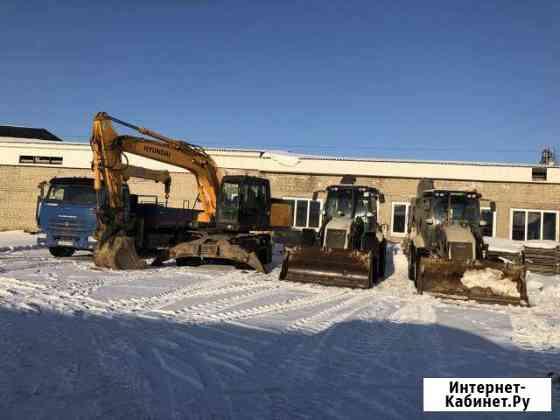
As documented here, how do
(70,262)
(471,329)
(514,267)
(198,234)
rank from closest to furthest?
(471,329) < (514,267) < (70,262) < (198,234)

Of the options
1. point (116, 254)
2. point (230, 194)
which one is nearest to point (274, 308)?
point (116, 254)

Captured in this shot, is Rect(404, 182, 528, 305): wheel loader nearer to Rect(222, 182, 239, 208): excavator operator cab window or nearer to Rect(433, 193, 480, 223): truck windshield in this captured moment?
Rect(433, 193, 480, 223): truck windshield

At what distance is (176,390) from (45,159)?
26.6 m

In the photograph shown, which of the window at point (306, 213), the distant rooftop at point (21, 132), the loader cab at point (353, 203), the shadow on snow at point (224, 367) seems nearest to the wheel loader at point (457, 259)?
the loader cab at point (353, 203)

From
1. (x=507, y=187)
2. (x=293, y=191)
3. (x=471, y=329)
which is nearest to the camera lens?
(x=471, y=329)

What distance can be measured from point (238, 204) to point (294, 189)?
36.4 ft

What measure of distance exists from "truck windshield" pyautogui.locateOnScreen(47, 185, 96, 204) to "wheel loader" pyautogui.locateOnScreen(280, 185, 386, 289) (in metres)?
6.66

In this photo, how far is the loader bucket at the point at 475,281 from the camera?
30.3 feet

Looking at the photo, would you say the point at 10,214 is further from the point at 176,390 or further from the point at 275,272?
the point at 176,390

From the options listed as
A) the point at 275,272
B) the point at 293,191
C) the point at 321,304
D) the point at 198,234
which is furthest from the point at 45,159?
the point at 321,304

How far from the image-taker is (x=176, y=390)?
4.10 m

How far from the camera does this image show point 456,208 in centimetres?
1211

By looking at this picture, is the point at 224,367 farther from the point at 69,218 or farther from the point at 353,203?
the point at 69,218

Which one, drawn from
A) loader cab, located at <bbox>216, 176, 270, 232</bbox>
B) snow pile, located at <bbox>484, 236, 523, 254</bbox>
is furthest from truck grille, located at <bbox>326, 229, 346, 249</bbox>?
snow pile, located at <bbox>484, 236, 523, 254</bbox>
